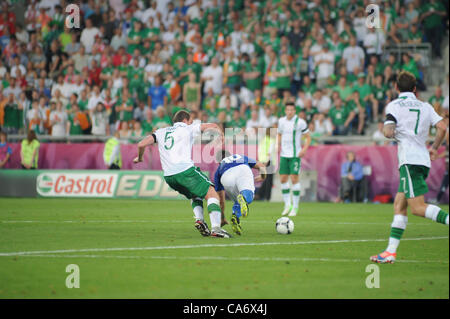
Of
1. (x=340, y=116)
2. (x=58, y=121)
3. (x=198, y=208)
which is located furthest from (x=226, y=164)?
(x=58, y=121)

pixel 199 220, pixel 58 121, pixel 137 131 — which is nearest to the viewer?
pixel 199 220

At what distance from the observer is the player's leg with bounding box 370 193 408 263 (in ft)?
32.5

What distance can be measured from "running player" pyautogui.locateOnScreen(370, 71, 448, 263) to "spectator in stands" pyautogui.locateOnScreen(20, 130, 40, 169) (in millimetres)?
18536

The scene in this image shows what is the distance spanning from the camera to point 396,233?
10.0 metres

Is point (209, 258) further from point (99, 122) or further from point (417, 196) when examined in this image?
point (99, 122)

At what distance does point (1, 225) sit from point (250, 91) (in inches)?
542

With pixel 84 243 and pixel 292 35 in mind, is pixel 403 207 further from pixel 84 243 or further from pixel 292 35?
pixel 292 35

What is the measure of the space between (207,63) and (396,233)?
63.9 feet

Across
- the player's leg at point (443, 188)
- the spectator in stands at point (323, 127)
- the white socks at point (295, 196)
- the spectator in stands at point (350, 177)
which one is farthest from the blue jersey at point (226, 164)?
the spectator in stands at point (323, 127)

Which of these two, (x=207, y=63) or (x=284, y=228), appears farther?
(x=207, y=63)

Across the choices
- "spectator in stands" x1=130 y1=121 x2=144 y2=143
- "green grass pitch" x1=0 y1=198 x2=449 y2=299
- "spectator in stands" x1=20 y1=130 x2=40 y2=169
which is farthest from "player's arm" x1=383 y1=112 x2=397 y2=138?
"spectator in stands" x1=20 y1=130 x2=40 y2=169

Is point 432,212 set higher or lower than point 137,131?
higher

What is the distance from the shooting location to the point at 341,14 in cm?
2739
